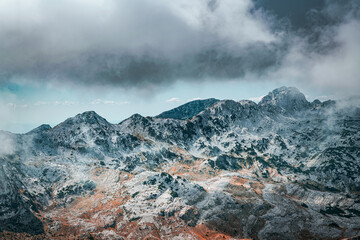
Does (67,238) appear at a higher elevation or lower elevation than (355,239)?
higher

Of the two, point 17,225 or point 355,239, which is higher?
point 17,225

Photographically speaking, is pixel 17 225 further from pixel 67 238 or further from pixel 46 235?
pixel 67 238

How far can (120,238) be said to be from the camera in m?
200

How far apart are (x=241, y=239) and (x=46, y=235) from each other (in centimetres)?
17281

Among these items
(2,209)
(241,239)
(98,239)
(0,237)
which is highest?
(2,209)

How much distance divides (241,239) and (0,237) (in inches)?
7793

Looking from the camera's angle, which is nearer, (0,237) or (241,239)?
(0,237)

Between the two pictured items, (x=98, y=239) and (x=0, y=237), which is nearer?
(x=0, y=237)

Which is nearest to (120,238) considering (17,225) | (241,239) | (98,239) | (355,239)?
(98,239)

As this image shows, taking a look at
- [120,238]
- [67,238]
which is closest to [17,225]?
[67,238]

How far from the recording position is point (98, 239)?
644 ft

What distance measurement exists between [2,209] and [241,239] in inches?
8385

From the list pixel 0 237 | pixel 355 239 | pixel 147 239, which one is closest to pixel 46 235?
pixel 0 237

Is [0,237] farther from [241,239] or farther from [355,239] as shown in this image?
[355,239]
